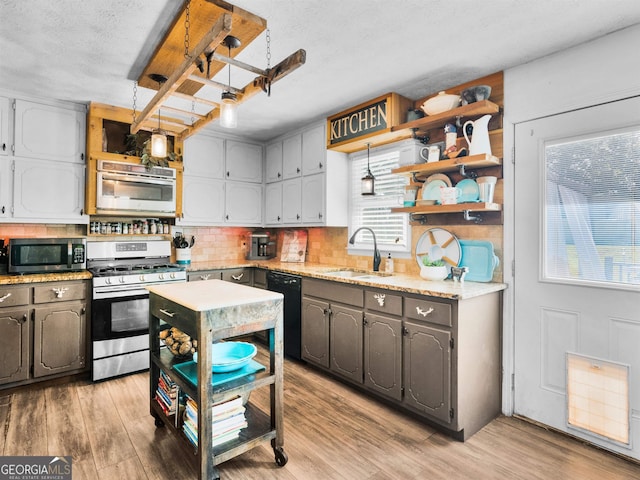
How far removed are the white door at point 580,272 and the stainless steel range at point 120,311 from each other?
10.3 feet

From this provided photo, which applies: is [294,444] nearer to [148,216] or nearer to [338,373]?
[338,373]

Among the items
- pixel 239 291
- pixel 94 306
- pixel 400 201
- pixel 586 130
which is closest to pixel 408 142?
pixel 400 201

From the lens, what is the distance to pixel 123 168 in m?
3.69

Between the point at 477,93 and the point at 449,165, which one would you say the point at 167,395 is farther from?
the point at 477,93

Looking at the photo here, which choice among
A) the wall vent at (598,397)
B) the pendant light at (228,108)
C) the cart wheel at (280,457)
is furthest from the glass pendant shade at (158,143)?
the wall vent at (598,397)

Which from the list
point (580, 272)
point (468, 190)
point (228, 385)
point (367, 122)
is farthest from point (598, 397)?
point (367, 122)

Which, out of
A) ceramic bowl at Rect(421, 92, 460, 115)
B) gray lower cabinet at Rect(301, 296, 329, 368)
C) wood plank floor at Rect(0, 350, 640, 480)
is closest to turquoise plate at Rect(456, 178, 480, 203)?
ceramic bowl at Rect(421, 92, 460, 115)

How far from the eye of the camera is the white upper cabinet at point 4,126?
3.19 meters

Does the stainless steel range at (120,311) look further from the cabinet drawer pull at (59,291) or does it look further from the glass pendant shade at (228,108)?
the glass pendant shade at (228,108)

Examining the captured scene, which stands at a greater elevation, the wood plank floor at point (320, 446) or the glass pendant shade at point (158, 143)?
the glass pendant shade at point (158, 143)

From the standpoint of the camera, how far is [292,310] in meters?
3.69

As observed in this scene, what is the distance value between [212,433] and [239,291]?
2.40 feet

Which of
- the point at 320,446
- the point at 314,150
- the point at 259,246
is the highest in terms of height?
Result: the point at 314,150

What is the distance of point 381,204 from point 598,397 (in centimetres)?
222
